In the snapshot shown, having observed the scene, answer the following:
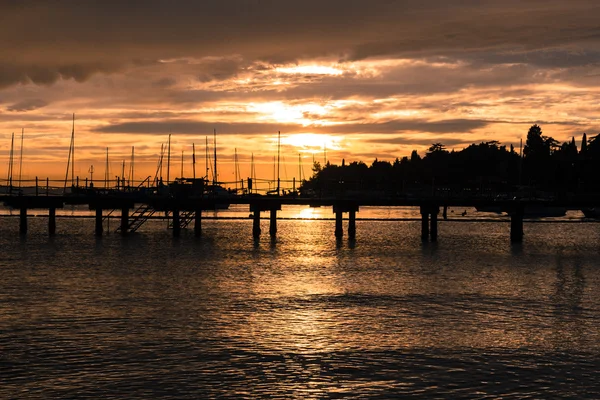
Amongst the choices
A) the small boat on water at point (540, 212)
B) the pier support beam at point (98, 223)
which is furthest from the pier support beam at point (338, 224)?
the small boat on water at point (540, 212)

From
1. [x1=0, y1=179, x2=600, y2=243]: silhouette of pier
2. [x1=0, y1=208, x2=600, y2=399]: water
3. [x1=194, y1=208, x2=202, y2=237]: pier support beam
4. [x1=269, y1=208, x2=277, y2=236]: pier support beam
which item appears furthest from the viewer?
[x1=194, y1=208, x2=202, y2=237]: pier support beam

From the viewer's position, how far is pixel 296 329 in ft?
87.2

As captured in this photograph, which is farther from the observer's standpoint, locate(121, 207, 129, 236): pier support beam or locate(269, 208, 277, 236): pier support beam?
locate(269, 208, 277, 236): pier support beam

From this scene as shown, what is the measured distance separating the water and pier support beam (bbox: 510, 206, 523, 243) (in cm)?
2004

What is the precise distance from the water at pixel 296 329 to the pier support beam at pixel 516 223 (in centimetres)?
2004

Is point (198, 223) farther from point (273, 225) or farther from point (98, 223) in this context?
point (98, 223)

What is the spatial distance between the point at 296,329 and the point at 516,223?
51.9m

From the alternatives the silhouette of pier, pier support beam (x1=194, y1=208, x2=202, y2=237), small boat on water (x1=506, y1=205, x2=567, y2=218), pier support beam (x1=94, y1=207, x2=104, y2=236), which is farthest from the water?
small boat on water (x1=506, y1=205, x2=567, y2=218)

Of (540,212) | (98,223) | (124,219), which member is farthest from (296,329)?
(540,212)

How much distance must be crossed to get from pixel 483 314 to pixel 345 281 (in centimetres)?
1279

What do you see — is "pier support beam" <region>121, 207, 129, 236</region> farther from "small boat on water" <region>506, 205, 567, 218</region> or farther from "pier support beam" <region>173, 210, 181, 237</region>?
"small boat on water" <region>506, 205, 567, 218</region>

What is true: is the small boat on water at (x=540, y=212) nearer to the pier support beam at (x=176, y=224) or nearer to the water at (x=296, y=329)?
the pier support beam at (x=176, y=224)

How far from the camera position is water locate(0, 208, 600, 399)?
1925cm

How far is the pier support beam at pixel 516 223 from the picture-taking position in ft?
239
